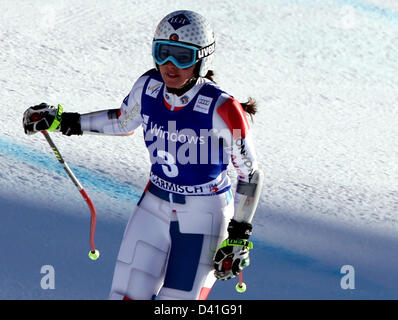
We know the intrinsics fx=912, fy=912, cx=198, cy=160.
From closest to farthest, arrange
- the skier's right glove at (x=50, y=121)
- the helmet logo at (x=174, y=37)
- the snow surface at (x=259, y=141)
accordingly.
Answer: the helmet logo at (x=174, y=37) < the skier's right glove at (x=50, y=121) < the snow surface at (x=259, y=141)

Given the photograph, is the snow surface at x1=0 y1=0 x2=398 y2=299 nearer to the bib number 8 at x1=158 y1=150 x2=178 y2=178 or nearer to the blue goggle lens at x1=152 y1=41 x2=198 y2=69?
the bib number 8 at x1=158 y1=150 x2=178 y2=178

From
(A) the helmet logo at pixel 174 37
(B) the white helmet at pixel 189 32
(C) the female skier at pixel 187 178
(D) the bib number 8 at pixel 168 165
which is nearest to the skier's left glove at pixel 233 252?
(C) the female skier at pixel 187 178

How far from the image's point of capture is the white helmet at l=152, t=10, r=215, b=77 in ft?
14.5

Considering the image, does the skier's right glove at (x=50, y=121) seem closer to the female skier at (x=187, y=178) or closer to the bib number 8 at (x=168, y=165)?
the female skier at (x=187, y=178)

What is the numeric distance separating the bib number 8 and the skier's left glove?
0.38m

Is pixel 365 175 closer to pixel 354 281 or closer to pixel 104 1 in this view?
pixel 354 281

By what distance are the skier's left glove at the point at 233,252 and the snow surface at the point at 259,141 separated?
60.8 inches

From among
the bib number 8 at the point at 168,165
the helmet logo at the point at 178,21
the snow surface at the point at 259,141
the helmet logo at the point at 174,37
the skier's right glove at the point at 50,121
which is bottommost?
the bib number 8 at the point at 168,165

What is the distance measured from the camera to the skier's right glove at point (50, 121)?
16.1 ft

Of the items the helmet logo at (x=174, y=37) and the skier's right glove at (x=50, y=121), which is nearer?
the helmet logo at (x=174, y=37)

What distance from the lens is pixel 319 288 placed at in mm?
6320

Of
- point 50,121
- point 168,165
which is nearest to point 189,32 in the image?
point 168,165

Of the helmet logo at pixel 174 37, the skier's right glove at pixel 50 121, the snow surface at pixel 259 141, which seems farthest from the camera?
the snow surface at pixel 259 141
